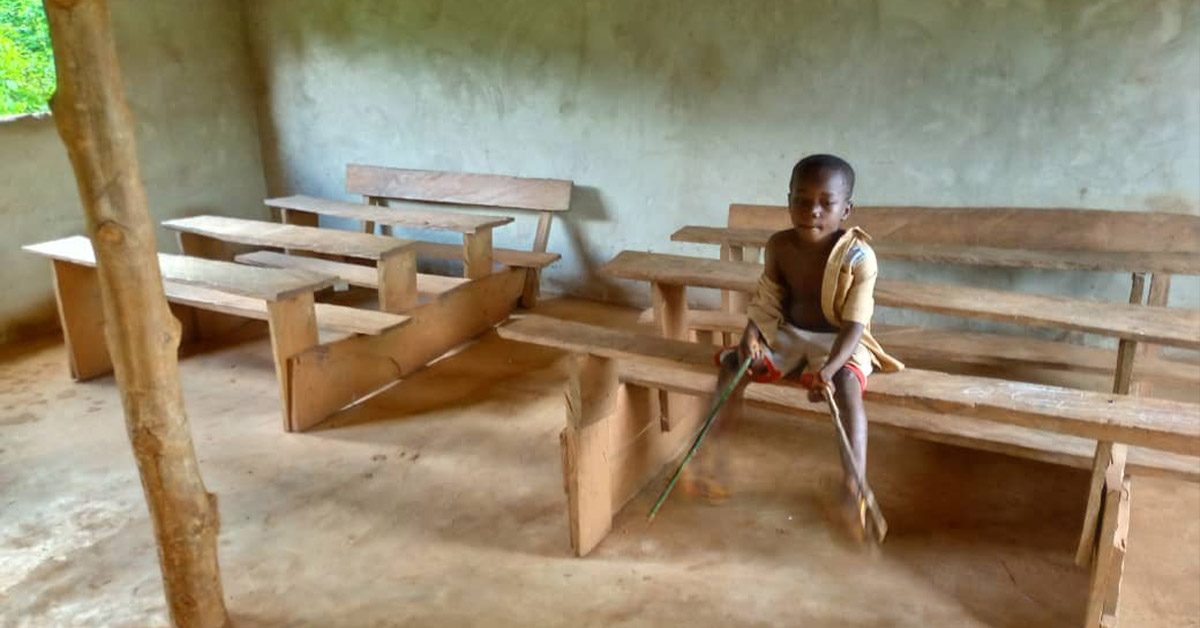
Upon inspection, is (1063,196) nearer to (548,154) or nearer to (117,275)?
(548,154)

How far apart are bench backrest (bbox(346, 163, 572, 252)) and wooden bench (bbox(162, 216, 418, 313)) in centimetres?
127

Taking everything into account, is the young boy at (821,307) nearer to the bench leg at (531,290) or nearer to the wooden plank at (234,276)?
the wooden plank at (234,276)

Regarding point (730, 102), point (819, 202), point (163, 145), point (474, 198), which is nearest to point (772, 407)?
point (819, 202)

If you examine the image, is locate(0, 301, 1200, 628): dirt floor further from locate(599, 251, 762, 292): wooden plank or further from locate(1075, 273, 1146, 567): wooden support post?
locate(599, 251, 762, 292): wooden plank

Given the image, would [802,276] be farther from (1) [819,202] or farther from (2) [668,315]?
(2) [668,315]

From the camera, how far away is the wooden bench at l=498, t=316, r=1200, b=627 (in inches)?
83.0

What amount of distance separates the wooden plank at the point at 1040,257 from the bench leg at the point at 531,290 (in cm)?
175

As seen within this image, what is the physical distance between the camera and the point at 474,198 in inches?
224

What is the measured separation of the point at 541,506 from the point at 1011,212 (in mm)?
2713

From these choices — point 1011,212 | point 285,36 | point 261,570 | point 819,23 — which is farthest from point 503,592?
point 285,36

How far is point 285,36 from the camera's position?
20.0ft

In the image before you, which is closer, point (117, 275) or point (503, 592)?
point (117, 275)

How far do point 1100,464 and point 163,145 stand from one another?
5.66 m

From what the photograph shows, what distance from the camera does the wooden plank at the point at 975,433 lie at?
269 centimetres
